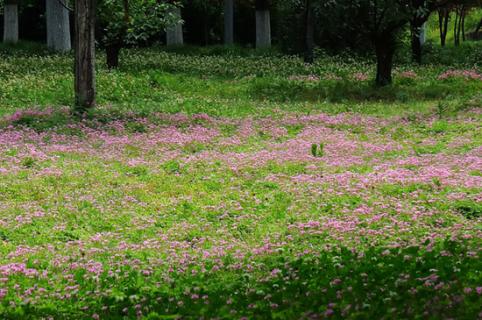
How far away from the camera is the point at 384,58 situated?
106ft

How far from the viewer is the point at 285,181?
15305 mm

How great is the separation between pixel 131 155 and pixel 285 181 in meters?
5.11

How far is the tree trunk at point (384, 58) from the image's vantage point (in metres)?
31.9

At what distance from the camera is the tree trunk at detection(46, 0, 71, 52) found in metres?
45.0

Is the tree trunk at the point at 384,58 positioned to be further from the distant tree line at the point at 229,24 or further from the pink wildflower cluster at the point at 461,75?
the pink wildflower cluster at the point at 461,75

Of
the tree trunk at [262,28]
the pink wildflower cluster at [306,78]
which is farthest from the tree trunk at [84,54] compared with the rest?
the tree trunk at [262,28]

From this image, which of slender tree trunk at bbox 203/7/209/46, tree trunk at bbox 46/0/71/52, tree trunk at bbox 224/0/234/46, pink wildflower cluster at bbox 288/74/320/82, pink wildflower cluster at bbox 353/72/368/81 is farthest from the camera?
slender tree trunk at bbox 203/7/209/46

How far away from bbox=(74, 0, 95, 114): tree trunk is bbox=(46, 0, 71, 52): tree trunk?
22583mm

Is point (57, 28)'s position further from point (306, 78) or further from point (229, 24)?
point (306, 78)

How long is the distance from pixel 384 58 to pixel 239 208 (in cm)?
2058

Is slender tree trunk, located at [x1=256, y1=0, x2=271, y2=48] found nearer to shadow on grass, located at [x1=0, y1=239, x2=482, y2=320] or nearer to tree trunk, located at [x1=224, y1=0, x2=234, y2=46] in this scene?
tree trunk, located at [x1=224, y1=0, x2=234, y2=46]

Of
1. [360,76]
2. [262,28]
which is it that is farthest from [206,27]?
[360,76]

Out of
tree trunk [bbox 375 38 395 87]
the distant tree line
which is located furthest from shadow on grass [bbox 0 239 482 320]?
tree trunk [bbox 375 38 395 87]

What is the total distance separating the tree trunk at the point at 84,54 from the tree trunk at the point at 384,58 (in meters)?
14.1
